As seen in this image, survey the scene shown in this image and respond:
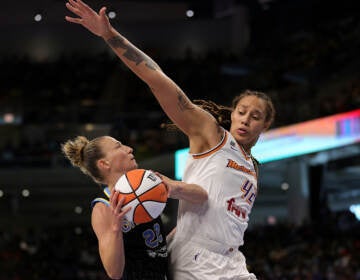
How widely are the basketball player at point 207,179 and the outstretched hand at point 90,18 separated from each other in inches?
3.2

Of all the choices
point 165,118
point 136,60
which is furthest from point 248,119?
point 165,118

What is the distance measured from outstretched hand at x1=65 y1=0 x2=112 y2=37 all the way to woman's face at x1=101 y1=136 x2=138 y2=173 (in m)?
0.82

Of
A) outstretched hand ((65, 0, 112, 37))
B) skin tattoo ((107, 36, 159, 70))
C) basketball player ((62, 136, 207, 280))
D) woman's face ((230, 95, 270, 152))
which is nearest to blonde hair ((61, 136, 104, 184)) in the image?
basketball player ((62, 136, 207, 280))

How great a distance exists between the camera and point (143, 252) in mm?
4797

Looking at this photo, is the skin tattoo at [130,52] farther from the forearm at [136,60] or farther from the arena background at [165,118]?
the arena background at [165,118]

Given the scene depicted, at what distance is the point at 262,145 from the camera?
16969 millimetres

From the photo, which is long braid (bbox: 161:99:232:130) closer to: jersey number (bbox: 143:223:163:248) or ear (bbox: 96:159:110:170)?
ear (bbox: 96:159:110:170)

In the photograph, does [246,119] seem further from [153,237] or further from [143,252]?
[143,252]

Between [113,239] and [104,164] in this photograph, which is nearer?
[113,239]

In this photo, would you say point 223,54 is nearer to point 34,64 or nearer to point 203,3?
point 34,64

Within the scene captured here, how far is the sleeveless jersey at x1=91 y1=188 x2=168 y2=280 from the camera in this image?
15.6ft

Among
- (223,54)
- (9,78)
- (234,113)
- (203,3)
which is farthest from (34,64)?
(234,113)

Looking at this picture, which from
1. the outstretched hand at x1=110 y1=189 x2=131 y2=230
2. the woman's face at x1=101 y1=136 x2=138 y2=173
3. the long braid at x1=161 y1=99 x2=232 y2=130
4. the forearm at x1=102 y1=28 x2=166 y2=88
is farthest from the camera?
the long braid at x1=161 y1=99 x2=232 y2=130

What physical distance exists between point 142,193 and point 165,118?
12.8 m
